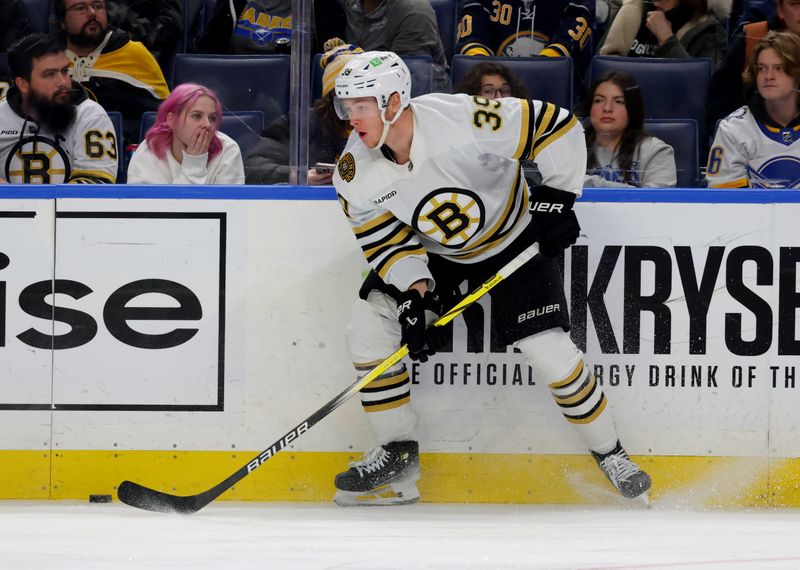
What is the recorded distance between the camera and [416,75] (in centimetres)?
357

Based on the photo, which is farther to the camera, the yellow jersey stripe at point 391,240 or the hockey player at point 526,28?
the hockey player at point 526,28

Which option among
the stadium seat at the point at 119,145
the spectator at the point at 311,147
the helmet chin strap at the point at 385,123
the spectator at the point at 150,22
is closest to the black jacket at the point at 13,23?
the spectator at the point at 150,22

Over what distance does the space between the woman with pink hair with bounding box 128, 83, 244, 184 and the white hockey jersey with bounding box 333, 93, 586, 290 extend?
0.44 metres

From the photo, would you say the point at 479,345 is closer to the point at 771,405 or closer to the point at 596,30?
the point at 771,405

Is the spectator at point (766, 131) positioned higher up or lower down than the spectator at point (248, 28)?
lower down

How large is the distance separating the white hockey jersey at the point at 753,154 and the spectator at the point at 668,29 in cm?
27

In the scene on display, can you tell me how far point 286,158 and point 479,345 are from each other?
2.48 feet

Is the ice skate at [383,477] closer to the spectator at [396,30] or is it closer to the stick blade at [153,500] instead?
the stick blade at [153,500]

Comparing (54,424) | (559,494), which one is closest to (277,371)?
(54,424)

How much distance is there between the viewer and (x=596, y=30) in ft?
12.7

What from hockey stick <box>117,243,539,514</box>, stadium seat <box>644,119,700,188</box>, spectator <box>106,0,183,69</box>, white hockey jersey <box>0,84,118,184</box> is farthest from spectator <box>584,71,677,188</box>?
white hockey jersey <box>0,84,118,184</box>

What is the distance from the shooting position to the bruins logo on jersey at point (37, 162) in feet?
11.9

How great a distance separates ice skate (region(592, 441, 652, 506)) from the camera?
3.33 metres

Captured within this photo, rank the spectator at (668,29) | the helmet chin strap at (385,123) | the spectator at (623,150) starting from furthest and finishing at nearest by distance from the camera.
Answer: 1. the spectator at (668,29)
2. the spectator at (623,150)
3. the helmet chin strap at (385,123)
